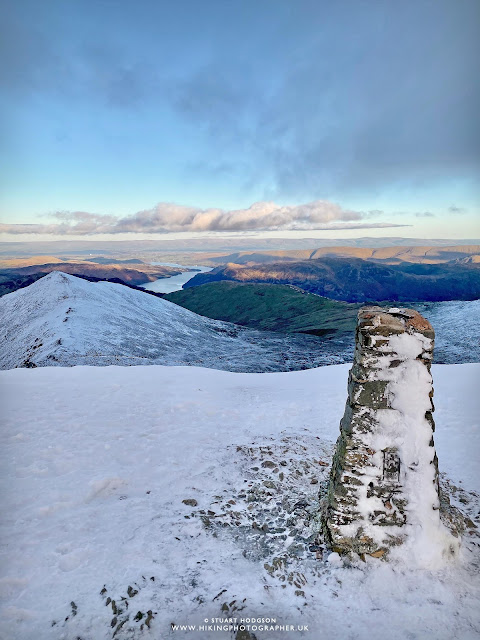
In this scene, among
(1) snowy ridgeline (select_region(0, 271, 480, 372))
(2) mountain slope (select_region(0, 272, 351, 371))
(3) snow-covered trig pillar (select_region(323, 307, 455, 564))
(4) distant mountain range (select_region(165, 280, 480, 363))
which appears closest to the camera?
(3) snow-covered trig pillar (select_region(323, 307, 455, 564))

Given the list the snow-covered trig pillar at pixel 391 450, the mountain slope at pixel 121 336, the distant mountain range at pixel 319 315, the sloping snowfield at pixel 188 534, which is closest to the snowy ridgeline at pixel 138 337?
the mountain slope at pixel 121 336

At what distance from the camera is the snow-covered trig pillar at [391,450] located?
257 inches

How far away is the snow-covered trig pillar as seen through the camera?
6.54 metres

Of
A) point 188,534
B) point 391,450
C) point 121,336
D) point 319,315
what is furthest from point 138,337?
point 319,315

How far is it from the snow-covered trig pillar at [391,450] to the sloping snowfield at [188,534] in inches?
23.2

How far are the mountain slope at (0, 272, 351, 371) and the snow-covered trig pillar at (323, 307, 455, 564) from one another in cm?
3895

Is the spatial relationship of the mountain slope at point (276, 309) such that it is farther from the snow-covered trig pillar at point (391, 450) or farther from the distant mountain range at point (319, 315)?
the snow-covered trig pillar at point (391, 450)

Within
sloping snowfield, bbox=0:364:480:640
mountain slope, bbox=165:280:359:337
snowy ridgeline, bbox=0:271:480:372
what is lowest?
mountain slope, bbox=165:280:359:337

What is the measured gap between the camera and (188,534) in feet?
23.5

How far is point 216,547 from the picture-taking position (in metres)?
6.86

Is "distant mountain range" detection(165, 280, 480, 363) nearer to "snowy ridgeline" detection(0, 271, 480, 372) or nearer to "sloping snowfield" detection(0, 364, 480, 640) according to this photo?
"snowy ridgeline" detection(0, 271, 480, 372)

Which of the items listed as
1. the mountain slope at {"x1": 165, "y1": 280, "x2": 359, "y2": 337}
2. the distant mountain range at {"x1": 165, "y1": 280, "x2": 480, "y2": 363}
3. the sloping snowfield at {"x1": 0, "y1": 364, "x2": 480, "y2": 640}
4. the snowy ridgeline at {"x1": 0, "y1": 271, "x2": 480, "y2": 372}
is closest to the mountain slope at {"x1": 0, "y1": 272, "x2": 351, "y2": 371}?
the snowy ridgeline at {"x1": 0, "y1": 271, "x2": 480, "y2": 372}

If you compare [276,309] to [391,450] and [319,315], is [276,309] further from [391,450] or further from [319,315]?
[391,450]

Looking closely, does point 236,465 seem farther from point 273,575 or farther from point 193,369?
point 193,369
